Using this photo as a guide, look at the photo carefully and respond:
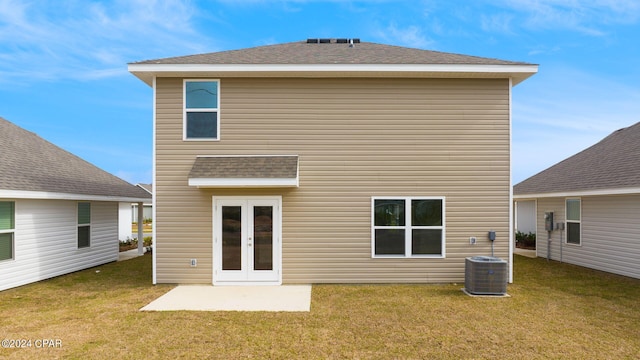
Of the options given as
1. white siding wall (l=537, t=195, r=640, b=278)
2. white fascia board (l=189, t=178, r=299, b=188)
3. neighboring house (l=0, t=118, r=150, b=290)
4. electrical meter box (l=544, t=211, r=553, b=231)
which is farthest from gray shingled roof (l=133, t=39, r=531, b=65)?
electrical meter box (l=544, t=211, r=553, b=231)

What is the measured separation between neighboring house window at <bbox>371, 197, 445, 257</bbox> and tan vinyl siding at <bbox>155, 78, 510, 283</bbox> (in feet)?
0.59

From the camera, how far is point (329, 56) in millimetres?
8484

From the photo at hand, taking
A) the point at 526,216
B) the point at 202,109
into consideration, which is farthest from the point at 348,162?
the point at 526,216

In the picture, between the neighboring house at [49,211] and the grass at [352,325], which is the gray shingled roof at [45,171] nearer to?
the neighboring house at [49,211]

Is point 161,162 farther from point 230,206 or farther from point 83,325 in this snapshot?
point 83,325

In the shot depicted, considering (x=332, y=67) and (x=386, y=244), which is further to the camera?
(x=386, y=244)

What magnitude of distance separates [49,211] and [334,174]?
7438 mm

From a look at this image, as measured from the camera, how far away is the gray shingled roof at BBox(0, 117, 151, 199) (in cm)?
845

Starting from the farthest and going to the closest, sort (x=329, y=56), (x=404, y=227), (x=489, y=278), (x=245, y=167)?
(x=329, y=56) → (x=404, y=227) → (x=245, y=167) → (x=489, y=278)

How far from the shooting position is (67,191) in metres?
9.20

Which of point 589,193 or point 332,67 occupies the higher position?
point 332,67

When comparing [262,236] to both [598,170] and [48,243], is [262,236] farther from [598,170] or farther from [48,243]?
[598,170]

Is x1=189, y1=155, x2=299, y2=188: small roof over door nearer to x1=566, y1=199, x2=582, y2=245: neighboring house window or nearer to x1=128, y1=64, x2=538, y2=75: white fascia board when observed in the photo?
x1=128, y1=64, x2=538, y2=75: white fascia board

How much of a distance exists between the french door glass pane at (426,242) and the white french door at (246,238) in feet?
10.4
